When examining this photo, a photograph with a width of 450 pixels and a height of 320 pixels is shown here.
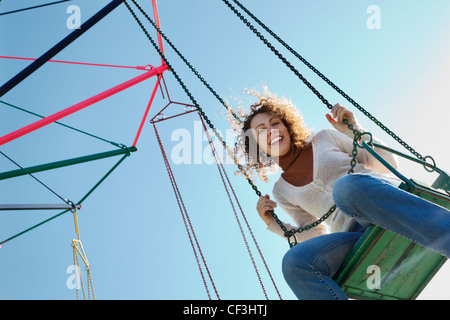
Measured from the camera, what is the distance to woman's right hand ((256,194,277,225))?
101 inches

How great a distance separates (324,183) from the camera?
2537 millimetres

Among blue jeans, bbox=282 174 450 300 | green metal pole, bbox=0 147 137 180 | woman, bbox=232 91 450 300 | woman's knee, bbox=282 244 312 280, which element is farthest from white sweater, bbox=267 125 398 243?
green metal pole, bbox=0 147 137 180

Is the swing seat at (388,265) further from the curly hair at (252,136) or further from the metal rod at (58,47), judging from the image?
the metal rod at (58,47)

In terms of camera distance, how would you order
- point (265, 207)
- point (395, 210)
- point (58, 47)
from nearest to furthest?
1. point (395, 210)
2. point (265, 207)
3. point (58, 47)

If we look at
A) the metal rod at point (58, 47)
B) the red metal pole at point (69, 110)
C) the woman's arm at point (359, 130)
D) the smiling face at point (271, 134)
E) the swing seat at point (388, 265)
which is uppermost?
the metal rod at point (58, 47)

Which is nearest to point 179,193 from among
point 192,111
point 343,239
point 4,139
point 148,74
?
point 192,111

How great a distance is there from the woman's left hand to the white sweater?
0.05m

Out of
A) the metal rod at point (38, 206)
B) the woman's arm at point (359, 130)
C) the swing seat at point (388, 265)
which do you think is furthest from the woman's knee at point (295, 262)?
the metal rod at point (38, 206)

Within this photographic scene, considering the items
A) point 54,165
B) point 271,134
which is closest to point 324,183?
point 271,134

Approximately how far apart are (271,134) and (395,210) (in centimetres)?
132

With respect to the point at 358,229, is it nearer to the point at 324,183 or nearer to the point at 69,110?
the point at 324,183

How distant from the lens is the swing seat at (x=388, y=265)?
190 centimetres

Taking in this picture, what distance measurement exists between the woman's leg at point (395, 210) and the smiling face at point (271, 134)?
94 centimetres
